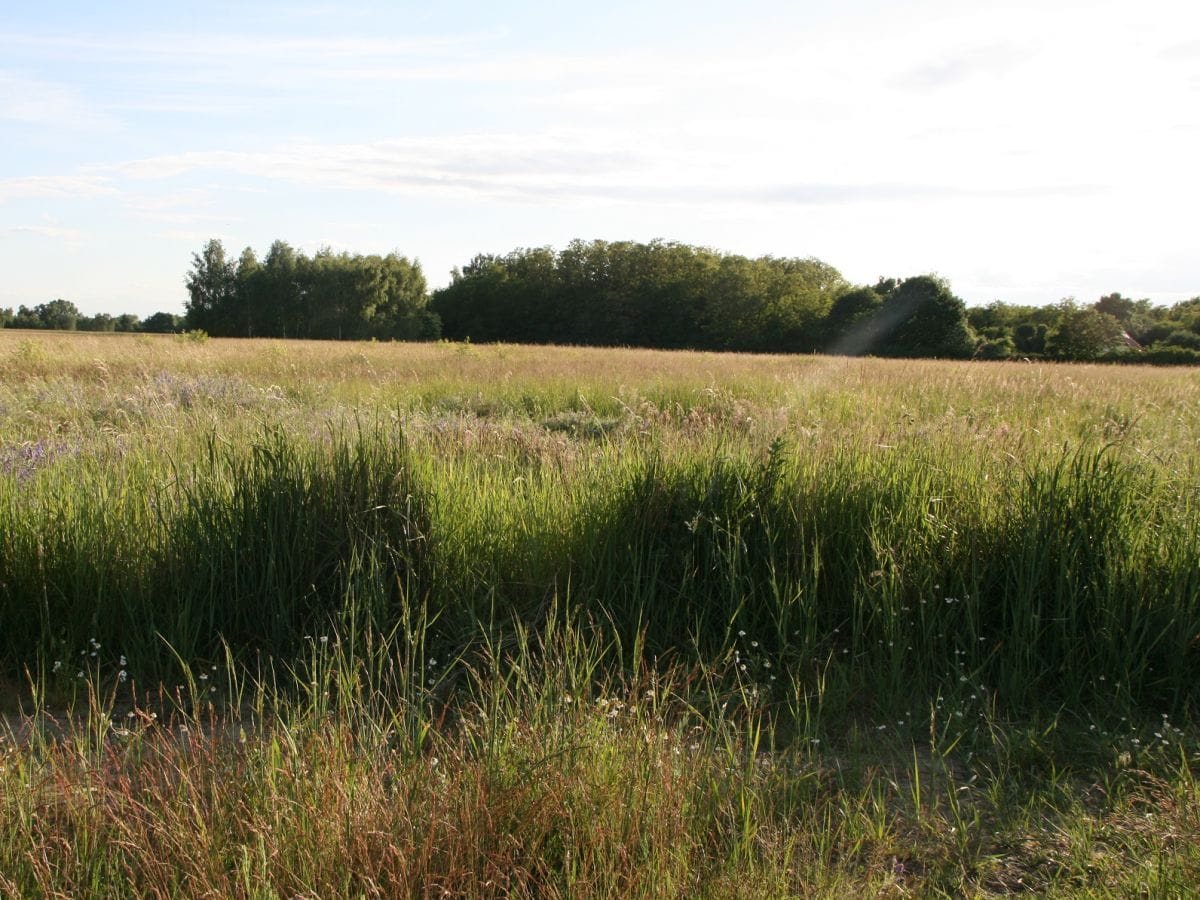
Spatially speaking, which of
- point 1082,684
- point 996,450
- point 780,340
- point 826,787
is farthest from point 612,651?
point 780,340

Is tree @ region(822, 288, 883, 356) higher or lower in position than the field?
higher

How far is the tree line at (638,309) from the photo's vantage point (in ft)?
192

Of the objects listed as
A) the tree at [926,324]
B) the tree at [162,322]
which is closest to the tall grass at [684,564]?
the tree at [926,324]

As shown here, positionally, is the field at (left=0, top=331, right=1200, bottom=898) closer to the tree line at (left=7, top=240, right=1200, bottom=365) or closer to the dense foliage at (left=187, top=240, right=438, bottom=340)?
the tree line at (left=7, top=240, right=1200, bottom=365)

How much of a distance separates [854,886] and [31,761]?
228 cm

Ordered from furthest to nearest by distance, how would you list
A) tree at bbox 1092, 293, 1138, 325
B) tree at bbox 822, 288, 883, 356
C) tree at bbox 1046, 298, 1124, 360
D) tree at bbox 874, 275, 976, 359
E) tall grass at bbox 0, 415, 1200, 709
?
tree at bbox 1092, 293, 1138, 325
tree at bbox 822, 288, 883, 356
tree at bbox 874, 275, 976, 359
tree at bbox 1046, 298, 1124, 360
tall grass at bbox 0, 415, 1200, 709

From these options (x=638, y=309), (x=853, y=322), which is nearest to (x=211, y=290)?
(x=638, y=309)

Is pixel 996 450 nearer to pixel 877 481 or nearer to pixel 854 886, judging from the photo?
pixel 877 481

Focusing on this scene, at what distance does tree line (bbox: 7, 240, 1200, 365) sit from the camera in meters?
58.4

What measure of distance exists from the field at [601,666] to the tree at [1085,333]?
52233 mm

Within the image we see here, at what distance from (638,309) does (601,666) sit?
2674 inches

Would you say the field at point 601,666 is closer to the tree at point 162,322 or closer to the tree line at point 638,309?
the tree line at point 638,309

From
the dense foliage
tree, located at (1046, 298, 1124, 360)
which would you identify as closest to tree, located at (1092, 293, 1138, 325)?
tree, located at (1046, 298, 1124, 360)

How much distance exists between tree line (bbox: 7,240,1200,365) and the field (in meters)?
49.2
